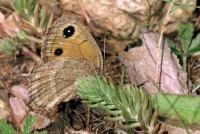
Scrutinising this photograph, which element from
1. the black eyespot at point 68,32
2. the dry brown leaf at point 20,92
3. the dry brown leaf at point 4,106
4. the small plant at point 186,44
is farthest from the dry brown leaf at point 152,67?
the dry brown leaf at point 4,106

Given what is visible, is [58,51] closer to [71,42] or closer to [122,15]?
[71,42]

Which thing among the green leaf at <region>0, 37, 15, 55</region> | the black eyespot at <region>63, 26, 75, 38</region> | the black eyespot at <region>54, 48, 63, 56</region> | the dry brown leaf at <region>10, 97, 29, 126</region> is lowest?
the dry brown leaf at <region>10, 97, 29, 126</region>

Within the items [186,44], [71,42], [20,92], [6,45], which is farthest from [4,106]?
[186,44]

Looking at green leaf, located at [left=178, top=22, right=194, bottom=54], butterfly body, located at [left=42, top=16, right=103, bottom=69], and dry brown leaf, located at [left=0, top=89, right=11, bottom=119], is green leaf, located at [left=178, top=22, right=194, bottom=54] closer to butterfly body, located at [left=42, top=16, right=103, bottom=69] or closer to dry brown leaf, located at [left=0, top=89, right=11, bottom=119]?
butterfly body, located at [left=42, top=16, right=103, bottom=69]

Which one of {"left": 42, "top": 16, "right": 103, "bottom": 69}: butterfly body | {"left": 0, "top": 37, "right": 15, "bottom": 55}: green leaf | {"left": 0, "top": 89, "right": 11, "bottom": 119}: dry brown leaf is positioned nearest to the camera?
{"left": 42, "top": 16, "right": 103, "bottom": 69}: butterfly body

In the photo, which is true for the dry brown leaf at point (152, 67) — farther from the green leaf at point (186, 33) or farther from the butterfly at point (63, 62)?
the butterfly at point (63, 62)

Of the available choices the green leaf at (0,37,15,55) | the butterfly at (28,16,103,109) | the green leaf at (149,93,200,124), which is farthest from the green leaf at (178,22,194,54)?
the green leaf at (0,37,15,55)
